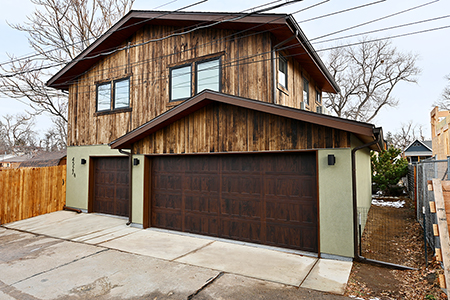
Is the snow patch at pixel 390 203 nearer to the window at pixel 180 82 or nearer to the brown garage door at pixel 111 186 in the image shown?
the window at pixel 180 82

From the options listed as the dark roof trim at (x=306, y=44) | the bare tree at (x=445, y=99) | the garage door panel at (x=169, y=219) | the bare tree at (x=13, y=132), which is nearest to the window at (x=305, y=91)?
the dark roof trim at (x=306, y=44)

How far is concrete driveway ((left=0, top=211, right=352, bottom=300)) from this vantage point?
414 cm

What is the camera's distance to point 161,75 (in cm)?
934

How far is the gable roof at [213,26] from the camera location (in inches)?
280

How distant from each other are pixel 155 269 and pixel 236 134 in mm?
3406

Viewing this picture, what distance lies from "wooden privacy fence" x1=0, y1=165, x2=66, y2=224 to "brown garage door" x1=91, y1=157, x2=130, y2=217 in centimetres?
170

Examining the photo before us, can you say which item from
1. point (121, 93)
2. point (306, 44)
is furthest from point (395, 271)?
point (121, 93)

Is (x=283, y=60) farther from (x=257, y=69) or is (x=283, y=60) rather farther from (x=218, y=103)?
(x=218, y=103)

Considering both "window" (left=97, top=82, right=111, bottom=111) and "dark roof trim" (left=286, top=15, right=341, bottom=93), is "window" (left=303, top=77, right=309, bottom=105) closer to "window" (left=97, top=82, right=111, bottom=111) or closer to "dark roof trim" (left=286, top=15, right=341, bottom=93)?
"dark roof trim" (left=286, top=15, right=341, bottom=93)

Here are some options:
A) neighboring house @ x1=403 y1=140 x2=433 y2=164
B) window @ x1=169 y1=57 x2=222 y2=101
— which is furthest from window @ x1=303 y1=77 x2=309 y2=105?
neighboring house @ x1=403 y1=140 x2=433 y2=164

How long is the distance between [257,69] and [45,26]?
1526cm

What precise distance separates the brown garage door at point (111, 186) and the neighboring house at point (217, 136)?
0.05 metres

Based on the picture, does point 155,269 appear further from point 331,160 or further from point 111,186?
point 111,186

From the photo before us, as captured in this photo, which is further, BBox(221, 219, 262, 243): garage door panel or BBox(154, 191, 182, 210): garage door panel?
BBox(154, 191, 182, 210): garage door panel
